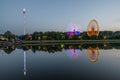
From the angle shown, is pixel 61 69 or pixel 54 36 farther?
pixel 54 36

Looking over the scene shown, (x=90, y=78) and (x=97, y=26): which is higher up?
(x=97, y=26)

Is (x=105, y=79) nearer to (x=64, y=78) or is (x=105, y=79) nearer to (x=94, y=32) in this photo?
(x=64, y=78)

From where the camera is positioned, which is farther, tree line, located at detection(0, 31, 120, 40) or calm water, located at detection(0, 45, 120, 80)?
tree line, located at detection(0, 31, 120, 40)

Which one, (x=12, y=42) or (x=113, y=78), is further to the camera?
(x=12, y=42)

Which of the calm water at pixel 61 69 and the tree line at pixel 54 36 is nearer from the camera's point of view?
the calm water at pixel 61 69

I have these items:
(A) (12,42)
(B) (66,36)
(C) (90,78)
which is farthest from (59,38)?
(C) (90,78)

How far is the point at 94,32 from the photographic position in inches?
2911

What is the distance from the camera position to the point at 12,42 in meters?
56.3

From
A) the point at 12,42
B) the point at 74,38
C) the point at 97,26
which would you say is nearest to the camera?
the point at 12,42

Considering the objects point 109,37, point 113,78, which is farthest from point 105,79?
point 109,37

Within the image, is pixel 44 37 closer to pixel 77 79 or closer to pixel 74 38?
pixel 74 38

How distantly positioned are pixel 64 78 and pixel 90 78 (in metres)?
1.15

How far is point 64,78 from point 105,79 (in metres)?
1.76

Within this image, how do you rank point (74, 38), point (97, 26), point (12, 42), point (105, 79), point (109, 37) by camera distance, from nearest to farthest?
point (105, 79) → point (12, 42) → point (97, 26) → point (74, 38) → point (109, 37)
